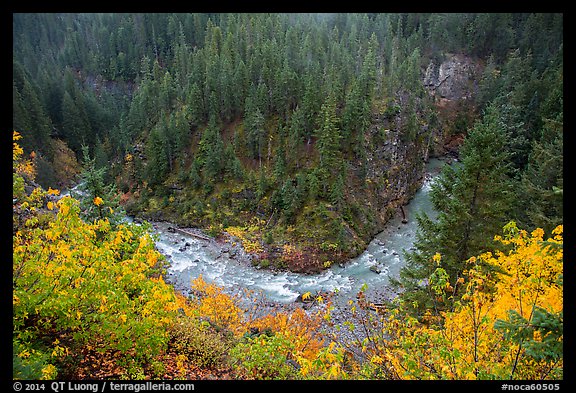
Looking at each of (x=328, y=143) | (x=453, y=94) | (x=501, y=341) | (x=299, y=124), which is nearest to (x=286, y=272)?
(x=328, y=143)

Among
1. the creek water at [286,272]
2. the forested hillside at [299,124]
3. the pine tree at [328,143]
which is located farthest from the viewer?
the forested hillside at [299,124]

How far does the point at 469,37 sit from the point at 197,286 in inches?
3275

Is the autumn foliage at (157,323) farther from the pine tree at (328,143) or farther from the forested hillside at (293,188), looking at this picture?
the pine tree at (328,143)

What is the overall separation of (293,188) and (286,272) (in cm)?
1081

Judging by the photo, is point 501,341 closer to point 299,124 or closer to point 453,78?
point 299,124

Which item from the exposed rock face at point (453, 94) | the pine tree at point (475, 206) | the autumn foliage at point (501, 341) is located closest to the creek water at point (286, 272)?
the pine tree at point (475, 206)

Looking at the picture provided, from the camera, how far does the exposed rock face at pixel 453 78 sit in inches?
2968

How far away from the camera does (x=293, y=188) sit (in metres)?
43.4

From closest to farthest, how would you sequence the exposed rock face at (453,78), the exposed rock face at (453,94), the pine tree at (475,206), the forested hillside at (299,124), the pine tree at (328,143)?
the pine tree at (475,206)
the pine tree at (328,143)
the forested hillside at (299,124)
the exposed rock face at (453,94)
the exposed rock face at (453,78)

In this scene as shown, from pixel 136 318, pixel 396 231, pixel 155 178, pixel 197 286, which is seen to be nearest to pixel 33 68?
pixel 155 178

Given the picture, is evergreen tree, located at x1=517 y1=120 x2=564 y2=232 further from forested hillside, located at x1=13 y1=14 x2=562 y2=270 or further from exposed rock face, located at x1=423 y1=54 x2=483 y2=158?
exposed rock face, located at x1=423 y1=54 x2=483 y2=158

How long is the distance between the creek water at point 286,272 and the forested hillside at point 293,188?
5.71 feet
